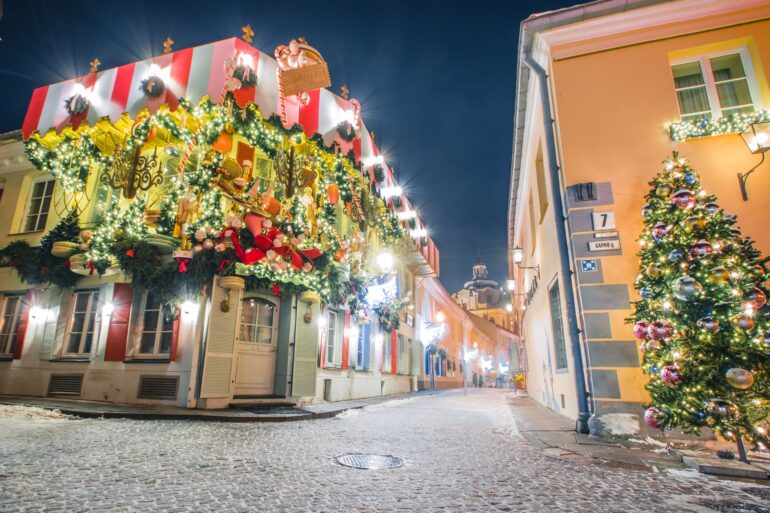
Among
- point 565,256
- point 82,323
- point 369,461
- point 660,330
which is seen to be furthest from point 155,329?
point 660,330

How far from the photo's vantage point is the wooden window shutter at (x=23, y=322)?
1070cm

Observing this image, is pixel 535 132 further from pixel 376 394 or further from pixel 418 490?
pixel 376 394

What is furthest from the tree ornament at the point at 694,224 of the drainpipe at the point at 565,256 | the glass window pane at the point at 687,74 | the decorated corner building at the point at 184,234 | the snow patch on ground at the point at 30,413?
the snow patch on ground at the point at 30,413

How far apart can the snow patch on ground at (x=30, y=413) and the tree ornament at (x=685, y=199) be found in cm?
1003

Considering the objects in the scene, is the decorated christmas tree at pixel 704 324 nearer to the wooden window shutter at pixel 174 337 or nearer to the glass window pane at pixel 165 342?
the wooden window shutter at pixel 174 337

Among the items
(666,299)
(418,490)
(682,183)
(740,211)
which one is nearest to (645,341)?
(666,299)

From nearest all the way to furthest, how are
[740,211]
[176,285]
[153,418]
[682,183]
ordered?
[682,183], [740,211], [153,418], [176,285]

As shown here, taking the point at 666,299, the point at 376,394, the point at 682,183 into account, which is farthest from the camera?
the point at 376,394

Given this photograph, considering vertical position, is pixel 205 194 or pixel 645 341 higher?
pixel 205 194

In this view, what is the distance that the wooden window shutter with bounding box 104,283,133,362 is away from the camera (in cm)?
966

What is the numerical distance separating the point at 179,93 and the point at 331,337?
8.00 meters

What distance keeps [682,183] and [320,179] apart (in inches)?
368

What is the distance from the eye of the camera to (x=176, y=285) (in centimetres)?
925

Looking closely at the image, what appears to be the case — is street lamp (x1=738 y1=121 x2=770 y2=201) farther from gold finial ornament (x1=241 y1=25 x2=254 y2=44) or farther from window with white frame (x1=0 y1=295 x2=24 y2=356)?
window with white frame (x1=0 y1=295 x2=24 y2=356)
